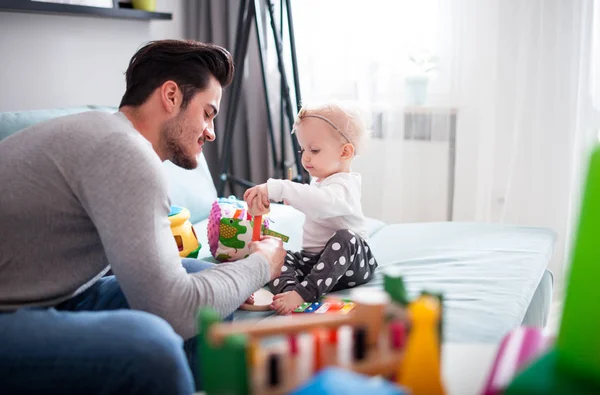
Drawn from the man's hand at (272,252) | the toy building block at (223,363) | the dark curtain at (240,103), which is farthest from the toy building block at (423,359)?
the dark curtain at (240,103)

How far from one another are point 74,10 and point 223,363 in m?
2.10

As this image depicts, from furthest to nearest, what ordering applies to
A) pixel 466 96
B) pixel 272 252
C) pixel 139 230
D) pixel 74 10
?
pixel 466 96 → pixel 74 10 → pixel 272 252 → pixel 139 230

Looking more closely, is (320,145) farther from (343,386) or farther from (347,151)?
(343,386)

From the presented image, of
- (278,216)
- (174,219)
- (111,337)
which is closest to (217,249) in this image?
(174,219)

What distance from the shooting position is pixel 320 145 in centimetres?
200

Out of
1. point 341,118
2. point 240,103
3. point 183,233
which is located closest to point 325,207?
point 341,118

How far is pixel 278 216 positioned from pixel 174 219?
663 mm

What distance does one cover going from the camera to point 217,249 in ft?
7.09

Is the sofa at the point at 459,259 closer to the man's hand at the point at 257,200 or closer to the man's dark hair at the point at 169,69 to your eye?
the man's hand at the point at 257,200

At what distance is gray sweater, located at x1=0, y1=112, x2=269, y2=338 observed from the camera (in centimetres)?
125

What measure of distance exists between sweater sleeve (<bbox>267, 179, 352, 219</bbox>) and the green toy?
3.69 ft

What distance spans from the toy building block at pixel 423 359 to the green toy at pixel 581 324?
0.35ft

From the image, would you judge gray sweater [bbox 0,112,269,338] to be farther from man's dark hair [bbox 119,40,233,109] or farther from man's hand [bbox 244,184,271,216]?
man's hand [bbox 244,184,271,216]

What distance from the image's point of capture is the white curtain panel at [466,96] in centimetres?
282
